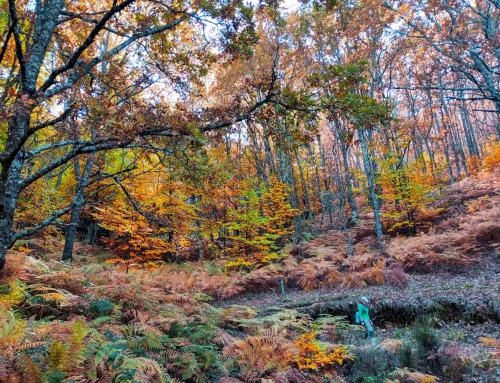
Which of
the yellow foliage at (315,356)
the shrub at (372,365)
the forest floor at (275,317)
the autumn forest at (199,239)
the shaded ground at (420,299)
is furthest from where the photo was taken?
the shaded ground at (420,299)

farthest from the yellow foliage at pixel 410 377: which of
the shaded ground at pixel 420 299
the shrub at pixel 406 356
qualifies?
the shaded ground at pixel 420 299

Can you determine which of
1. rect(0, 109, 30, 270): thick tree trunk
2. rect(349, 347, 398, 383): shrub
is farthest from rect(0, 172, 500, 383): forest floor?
rect(0, 109, 30, 270): thick tree trunk

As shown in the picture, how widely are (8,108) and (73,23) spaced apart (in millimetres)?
2577

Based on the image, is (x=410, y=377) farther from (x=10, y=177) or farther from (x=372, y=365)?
(x=10, y=177)

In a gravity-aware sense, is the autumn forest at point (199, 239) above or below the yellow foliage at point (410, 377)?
above

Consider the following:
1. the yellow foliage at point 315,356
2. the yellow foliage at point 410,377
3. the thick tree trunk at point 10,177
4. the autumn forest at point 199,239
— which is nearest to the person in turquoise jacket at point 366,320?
the autumn forest at point 199,239

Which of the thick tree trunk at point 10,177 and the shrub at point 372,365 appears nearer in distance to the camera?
the thick tree trunk at point 10,177

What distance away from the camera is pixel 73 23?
5086mm

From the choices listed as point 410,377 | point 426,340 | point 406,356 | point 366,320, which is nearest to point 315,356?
point 410,377

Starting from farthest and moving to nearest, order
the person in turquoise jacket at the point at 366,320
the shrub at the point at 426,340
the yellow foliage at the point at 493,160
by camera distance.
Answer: the yellow foliage at the point at 493,160, the person in turquoise jacket at the point at 366,320, the shrub at the point at 426,340

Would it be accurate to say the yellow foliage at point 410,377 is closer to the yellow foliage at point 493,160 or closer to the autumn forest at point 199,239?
the autumn forest at point 199,239

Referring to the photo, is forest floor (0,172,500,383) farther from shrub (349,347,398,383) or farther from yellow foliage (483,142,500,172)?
yellow foliage (483,142,500,172)

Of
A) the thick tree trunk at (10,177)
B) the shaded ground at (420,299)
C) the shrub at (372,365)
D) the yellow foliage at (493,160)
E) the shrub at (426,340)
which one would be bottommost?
the shrub at (372,365)

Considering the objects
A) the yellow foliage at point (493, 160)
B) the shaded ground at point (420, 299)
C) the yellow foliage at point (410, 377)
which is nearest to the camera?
the yellow foliage at point (410, 377)
